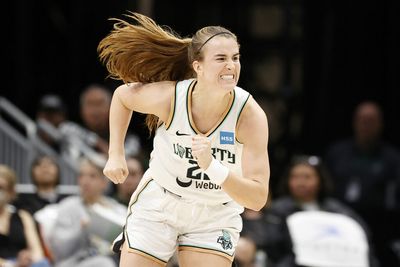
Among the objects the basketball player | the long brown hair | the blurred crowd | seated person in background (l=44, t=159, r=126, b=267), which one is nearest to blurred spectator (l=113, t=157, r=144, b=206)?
the blurred crowd

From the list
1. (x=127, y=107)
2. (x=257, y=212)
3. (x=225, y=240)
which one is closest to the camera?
(x=225, y=240)

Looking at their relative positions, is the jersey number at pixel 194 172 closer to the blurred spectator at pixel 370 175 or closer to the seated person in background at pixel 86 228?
the seated person in background at pixel 86 228

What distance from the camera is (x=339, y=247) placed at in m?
8.88

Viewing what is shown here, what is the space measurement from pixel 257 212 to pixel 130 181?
45.6 inches

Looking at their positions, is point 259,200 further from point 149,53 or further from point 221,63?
point 149,53

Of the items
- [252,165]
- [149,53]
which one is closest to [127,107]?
[149,53]

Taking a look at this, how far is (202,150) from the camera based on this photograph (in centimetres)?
536

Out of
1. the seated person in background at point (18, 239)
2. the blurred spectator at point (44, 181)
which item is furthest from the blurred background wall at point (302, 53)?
the seated person in background at point (18, 239)

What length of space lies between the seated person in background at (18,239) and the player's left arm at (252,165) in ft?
9.95

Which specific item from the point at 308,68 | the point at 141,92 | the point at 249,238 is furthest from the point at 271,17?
the point at 141,92

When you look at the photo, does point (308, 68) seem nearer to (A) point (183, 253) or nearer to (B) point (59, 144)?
(B) point (59, 144)

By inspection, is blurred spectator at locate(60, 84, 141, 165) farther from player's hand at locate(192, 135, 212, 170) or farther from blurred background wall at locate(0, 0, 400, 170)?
player's hand at locate(192, 135, 212, 170)

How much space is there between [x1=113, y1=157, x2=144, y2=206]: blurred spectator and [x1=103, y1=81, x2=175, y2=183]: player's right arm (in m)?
3.21

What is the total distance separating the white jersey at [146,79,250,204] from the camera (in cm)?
570
